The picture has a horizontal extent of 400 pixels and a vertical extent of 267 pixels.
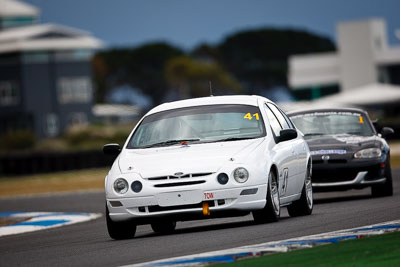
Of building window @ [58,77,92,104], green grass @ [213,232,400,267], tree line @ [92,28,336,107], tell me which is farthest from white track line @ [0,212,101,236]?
tree line @ [92,28,336,107]

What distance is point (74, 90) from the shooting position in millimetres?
86500

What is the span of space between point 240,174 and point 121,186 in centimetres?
124

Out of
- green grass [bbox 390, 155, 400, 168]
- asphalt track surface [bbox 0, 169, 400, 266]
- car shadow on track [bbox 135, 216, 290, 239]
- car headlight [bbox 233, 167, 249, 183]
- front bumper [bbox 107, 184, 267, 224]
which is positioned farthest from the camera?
green grass [bbox 390, 155, 400, 168]

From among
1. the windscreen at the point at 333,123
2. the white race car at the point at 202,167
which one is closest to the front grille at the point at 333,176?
the windscreen at the point at 333,123

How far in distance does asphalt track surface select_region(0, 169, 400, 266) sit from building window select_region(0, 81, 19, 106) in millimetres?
67578

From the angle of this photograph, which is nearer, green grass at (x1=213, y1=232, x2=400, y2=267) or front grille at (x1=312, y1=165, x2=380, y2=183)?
green grass at (x1=213, y1=232, x2=400, y2=267)

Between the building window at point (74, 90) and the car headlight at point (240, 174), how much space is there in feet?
242

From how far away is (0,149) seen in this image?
2657 inches

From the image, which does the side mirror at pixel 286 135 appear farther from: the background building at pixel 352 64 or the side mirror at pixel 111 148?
the background building at pixel 352 64

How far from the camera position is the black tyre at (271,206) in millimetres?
11781

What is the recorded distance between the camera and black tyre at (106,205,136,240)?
11906mm

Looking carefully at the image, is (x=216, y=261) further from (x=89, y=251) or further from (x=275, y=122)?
(x=275, y=122)

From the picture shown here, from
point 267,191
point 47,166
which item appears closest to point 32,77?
point 47,166

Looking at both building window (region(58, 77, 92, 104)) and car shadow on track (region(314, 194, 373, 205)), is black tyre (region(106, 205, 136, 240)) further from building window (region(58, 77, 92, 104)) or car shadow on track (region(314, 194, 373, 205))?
building window (region(58, 77, 92, 104))
